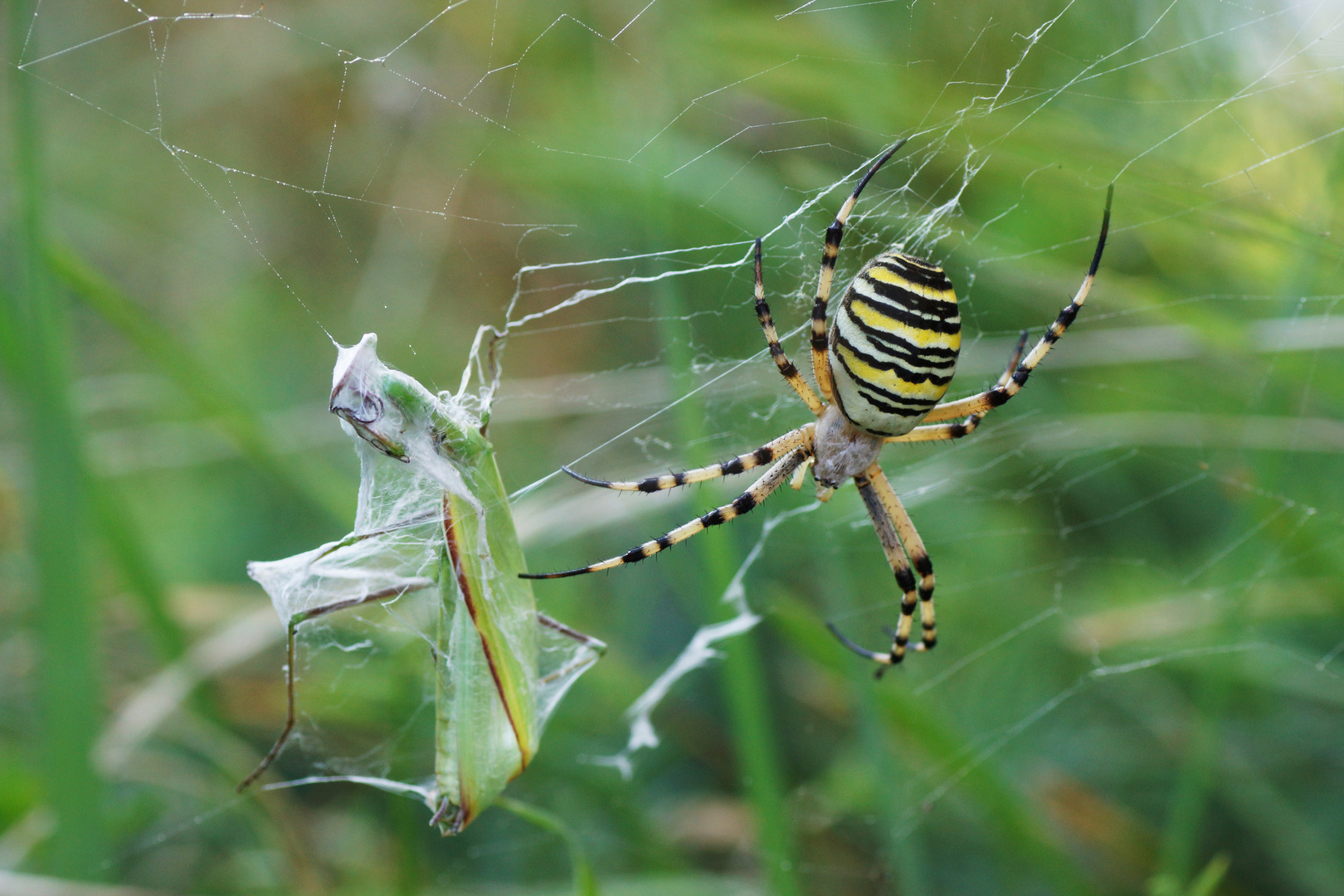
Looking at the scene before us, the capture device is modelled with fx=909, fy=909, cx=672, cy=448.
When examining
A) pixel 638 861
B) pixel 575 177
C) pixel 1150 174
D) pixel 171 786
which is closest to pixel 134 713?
pixel 171 786

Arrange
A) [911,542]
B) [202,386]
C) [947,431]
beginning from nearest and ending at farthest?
1. [947,431]
2. [202,386]
3. [911,542]

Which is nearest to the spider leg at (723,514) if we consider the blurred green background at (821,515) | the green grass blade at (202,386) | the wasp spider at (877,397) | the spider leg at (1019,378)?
the wasp spider at (877,397)

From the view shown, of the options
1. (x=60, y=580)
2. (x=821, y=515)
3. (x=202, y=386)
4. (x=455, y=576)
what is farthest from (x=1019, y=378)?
(x=60, y=580)

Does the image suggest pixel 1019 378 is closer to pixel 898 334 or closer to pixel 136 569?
pixel 898 334

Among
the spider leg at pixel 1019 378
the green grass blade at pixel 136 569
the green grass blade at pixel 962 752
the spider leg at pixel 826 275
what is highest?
the spider leg at pixel 826 275

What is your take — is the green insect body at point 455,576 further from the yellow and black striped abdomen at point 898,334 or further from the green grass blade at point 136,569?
the green grass blade at point 136,569

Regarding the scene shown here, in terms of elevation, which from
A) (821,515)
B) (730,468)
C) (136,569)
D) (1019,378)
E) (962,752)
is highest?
(1019,378)

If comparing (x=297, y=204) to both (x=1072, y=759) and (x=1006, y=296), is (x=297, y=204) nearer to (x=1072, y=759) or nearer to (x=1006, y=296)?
(x=1006, y=296)
